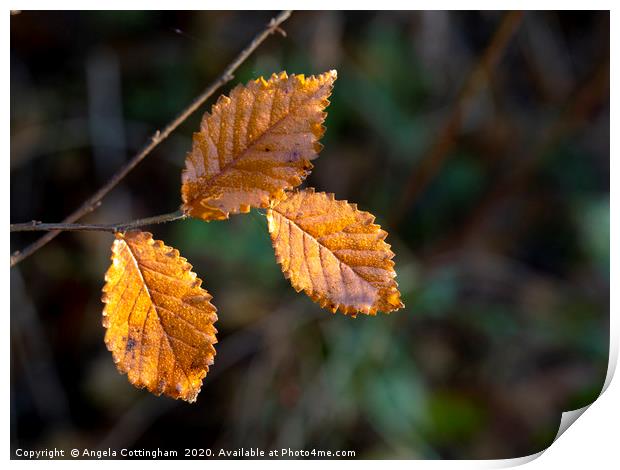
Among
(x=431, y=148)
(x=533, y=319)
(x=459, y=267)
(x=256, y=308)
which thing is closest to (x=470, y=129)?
(x=431, y=148)

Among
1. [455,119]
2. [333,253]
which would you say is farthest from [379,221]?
[333,253]

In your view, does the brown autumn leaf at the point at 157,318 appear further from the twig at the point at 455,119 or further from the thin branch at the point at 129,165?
the twig at the point at 455,119

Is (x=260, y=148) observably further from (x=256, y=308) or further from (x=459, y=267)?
(x=459, y=267)

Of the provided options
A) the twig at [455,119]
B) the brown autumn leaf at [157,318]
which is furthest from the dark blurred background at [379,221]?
the brown autumn leaf at [157,318]

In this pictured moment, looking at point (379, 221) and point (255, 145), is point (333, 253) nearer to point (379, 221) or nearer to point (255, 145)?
point (255, 145)

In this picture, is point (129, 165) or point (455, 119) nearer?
point (129, 165)

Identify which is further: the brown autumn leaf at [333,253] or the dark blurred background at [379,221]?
the dark blurred background at [379,221]
